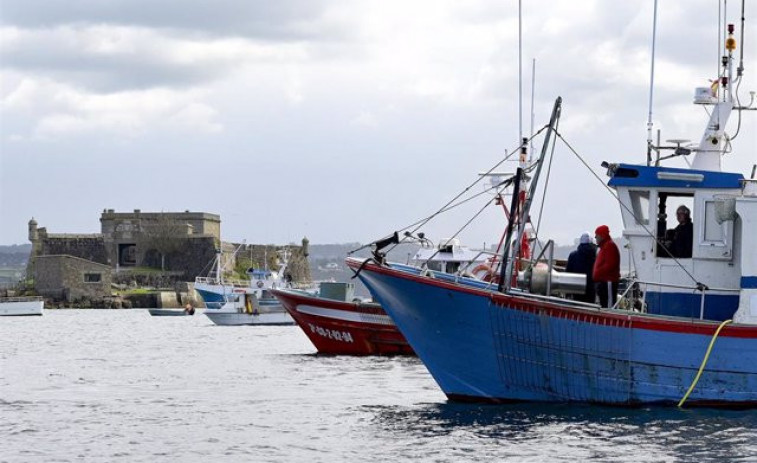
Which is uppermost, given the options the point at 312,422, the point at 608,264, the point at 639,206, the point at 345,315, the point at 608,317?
the point at 639,206

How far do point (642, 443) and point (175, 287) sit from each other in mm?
82854

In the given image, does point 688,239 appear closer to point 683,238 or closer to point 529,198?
point 683,238

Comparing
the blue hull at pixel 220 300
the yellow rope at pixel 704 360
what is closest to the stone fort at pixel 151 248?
the blue hull at pixel 220 300

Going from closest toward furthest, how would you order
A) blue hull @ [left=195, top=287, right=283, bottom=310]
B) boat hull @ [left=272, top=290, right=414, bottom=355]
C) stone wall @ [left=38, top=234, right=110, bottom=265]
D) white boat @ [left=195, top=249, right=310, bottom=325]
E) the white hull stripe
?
boat hull @ [left=272, top=290, right=414, bottom=355]
the white hull stripe
white boat @ [left=195, top=249, right=310, bottom=325]
blue hull @ [left=195, top=287, right=283, bottom=310]
stone wall @ [left=38, top=234, right=110, bottom=265]

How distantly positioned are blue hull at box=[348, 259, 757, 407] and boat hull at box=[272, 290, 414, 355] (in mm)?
13152

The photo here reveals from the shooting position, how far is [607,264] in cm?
1881

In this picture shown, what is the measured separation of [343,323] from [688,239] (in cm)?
1550

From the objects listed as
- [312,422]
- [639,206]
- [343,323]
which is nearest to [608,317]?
[639,206]

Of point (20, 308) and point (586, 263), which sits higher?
Result: point (586, 263)

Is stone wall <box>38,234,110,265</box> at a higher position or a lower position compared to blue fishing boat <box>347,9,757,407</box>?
higher

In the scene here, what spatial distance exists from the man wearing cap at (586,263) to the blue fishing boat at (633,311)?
0.57 feet

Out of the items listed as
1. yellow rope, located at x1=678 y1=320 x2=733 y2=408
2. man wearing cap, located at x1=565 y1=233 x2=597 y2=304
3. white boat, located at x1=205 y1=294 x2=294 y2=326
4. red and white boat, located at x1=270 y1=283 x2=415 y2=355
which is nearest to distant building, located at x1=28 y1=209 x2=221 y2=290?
white boat, located at x1=205 y1=294 x2=294 y2=326

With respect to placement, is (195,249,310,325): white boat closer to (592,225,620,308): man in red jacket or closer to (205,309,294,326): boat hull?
(205,309,294,326): boat hull

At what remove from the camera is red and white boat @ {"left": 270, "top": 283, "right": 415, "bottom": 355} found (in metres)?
32.6
